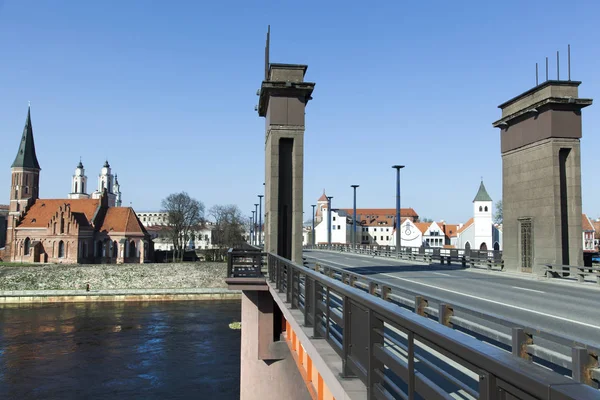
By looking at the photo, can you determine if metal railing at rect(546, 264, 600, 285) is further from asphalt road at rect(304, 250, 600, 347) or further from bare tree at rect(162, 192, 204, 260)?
bare tree at rect(162, 192, 204, 260)

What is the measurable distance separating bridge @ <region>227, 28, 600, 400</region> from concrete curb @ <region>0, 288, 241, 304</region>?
31.7 m

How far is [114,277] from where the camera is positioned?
196ft

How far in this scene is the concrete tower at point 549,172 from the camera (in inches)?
820

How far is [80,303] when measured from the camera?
53.0m

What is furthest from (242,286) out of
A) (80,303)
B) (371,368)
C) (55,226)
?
(55,226)

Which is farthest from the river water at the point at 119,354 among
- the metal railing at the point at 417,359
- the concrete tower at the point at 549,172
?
the metal railing at the point at 417,359

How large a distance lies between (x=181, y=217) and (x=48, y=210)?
2235cm

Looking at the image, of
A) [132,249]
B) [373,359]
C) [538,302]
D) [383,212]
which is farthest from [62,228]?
[383,212]

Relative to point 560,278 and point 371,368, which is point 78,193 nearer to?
point 560,278

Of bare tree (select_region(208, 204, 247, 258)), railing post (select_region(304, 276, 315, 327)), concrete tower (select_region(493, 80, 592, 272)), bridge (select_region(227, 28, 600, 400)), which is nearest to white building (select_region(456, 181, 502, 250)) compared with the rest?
bare tree (select_region(208, 204, 247, 258))

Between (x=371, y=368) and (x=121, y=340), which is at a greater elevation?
(x=371, y=368)

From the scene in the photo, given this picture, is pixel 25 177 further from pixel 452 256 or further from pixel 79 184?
pixel 452 256

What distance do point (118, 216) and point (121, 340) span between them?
54.5m

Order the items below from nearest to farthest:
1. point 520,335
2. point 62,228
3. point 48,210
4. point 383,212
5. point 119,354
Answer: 1. point 520,335
2. point 119,354
3. point 62,228
4. point 48,210
5. point 383,212
